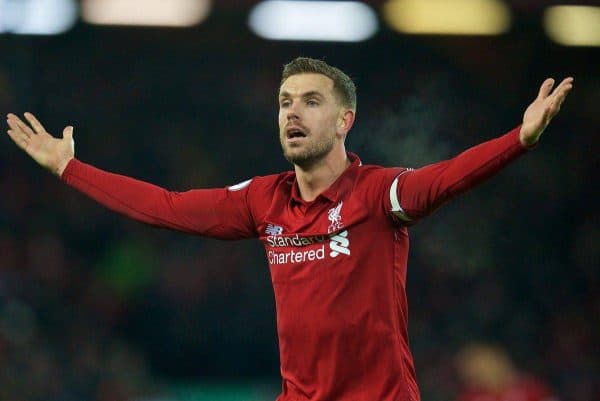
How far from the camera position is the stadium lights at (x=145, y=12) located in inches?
292

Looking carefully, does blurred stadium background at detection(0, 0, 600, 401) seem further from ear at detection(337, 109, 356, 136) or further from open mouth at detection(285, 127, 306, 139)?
open mouth at detection(285, 127, 306, 139)

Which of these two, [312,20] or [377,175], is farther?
[312,20]

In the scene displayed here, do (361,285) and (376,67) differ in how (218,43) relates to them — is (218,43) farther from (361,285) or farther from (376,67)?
(361,285)

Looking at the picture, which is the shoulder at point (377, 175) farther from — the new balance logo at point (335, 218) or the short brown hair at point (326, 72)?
the short brown hair at point (326, 72)

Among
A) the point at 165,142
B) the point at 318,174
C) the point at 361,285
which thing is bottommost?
the point at 361,285

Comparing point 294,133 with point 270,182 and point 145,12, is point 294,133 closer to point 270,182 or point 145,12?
point 270,182

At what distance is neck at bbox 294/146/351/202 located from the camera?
367cm

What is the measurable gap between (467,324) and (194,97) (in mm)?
2768

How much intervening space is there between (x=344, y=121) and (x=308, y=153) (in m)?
0.30

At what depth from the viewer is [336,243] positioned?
11.3ft

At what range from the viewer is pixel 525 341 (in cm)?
743

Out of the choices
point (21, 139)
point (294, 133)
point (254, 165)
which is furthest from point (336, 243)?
point (254, 165)

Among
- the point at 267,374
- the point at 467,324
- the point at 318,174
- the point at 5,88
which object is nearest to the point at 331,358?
the point at 318,174

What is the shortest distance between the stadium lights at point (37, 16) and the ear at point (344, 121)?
4097 millimetres
